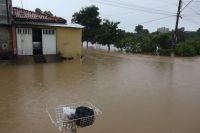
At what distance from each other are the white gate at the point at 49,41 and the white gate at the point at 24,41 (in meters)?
0.92

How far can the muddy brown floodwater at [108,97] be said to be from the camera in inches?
237

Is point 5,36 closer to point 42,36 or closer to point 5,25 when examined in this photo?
point 5,25

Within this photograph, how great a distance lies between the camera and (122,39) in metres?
27.5

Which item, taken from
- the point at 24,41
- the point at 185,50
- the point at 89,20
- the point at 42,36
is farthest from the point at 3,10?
the point at 185,50

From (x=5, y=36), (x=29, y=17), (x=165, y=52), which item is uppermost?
(x=29, y=17)

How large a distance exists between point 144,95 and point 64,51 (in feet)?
33.3

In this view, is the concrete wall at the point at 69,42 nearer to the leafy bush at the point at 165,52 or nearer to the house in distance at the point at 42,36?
the house in distance at the point at 42,36

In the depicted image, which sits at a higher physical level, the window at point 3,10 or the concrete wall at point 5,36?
the window at point 3,10

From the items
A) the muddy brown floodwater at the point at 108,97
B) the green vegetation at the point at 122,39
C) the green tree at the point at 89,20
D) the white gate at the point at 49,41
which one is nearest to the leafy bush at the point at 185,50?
the green vegetation at the point at 122,39

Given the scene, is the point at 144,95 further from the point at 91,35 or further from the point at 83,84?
the point at 91,35

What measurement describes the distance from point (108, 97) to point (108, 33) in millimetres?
18066

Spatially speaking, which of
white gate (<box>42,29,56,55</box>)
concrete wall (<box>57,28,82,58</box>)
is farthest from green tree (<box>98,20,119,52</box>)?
white gate (<box>42,29,56,55</box>)

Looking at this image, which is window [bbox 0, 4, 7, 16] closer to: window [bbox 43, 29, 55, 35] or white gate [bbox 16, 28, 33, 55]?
white gate [bbox 16, 28, 33, 55]

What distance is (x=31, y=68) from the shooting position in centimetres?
1380
